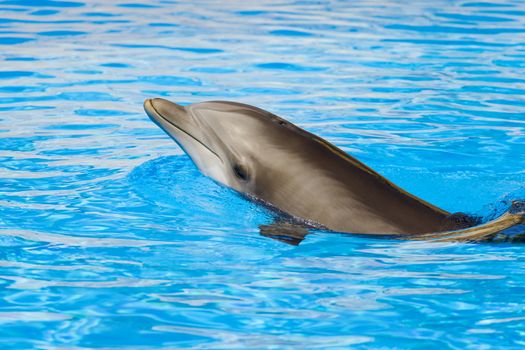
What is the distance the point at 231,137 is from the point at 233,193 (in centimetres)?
38

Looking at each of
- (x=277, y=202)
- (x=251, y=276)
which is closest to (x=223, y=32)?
(x=277, y=202)

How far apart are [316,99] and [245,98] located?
732 millimetres

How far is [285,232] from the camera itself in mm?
5598

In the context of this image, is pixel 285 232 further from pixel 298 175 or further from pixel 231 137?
pixel 231 137

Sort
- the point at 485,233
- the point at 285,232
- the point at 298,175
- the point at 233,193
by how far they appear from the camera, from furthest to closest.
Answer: the point at 233,193
the point at 298,175
the point at 285,232
the point at 485,233

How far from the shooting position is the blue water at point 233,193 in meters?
4.45

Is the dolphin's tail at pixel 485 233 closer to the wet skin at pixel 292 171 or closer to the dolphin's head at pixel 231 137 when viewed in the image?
the wet skin at pixel 292 171

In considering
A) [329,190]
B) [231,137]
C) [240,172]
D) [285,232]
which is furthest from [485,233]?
[231,137]

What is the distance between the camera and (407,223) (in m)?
5.47

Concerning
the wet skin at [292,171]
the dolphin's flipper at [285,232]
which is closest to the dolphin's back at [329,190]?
the wet skin at [292,171]

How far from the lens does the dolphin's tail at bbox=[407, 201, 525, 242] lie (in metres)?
5.32

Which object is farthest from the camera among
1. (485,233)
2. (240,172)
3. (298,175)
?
(240,172)

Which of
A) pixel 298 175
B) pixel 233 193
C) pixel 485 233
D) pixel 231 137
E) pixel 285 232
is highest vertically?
pixel 231 137

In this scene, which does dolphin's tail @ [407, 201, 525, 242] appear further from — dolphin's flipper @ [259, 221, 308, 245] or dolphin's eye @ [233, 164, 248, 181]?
dolphin's eye @ [233, 164, 248, 181]
